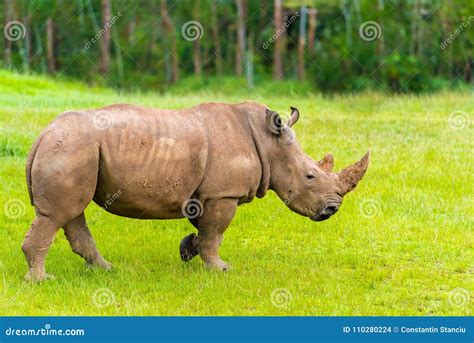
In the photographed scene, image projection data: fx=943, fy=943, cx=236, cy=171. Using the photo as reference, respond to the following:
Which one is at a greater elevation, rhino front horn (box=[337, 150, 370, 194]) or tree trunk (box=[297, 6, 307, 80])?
rhino front horn (box=[337, 150, 370, 194])

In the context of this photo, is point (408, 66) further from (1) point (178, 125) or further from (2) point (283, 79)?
(1) point (178, 125)

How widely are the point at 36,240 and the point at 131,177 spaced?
115 centimetres

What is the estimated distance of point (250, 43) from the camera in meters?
54.8

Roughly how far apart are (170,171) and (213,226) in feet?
2.82

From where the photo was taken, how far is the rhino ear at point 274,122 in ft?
34.6

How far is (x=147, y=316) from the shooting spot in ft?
29.2

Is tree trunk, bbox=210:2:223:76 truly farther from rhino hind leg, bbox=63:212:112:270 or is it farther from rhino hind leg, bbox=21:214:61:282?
rhino hind leg, bbox=21:214:61:282

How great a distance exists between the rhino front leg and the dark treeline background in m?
24.4

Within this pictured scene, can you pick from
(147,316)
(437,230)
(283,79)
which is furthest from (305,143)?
(283,79)

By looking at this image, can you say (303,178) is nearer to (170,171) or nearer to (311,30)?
(170,171)

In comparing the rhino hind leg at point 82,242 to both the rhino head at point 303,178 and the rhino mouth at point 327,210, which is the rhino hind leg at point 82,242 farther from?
the rhino mouth at point 327,210

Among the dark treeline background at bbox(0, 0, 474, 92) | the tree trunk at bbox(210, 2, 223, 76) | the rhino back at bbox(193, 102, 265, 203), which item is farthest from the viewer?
the tree trunk at bbox(210, 2, 223, 76)

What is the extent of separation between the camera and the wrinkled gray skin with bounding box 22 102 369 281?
944 cm

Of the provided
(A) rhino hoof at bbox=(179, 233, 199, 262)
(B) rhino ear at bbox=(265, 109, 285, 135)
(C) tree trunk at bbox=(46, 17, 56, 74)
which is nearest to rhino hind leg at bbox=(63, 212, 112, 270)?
(A) rhino hoof at bbox=(179, 233, 199, 262)
